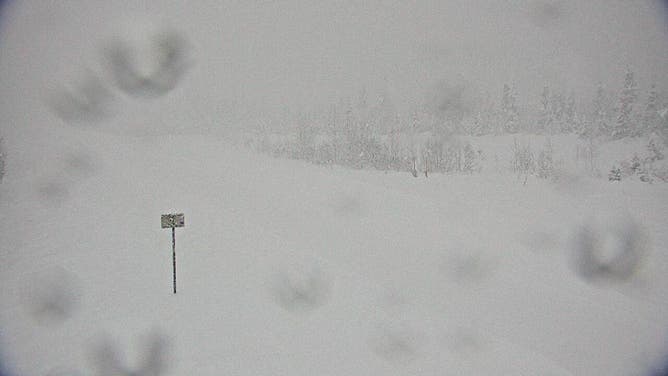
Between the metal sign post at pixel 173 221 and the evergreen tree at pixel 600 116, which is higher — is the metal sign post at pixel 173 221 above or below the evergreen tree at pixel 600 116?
below

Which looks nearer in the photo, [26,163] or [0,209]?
[0,209]

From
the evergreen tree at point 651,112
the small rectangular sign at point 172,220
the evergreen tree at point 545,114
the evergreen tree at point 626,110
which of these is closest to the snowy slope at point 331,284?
the small rectangular sign at point 172,220

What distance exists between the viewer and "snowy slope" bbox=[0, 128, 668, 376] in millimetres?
3668

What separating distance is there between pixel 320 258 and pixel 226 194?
525 cm

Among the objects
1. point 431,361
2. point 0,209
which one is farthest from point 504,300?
point 0,209

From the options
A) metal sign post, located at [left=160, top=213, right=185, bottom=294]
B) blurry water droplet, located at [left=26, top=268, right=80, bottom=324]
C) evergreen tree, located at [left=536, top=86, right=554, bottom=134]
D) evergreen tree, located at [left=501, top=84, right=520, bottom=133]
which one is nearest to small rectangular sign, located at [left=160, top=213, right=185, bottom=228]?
metal sign post, located at [left=160, top=213, right=185, bottom=294]

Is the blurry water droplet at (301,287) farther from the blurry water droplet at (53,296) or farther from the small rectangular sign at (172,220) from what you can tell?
the blurry water droplet at (53,296)

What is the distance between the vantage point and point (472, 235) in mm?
Answer: 6609

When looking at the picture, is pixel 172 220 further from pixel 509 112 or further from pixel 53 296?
pixel 509 112

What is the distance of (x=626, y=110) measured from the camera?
36.7m

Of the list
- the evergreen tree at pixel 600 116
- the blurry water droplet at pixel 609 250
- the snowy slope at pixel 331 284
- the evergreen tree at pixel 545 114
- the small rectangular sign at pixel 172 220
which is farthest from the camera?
the evergreen tree at pixel 545 114

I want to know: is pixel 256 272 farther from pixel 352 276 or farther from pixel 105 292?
pixel 105 292

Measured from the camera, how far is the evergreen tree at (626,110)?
36.5m

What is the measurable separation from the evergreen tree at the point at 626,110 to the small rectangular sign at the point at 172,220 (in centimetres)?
4839
